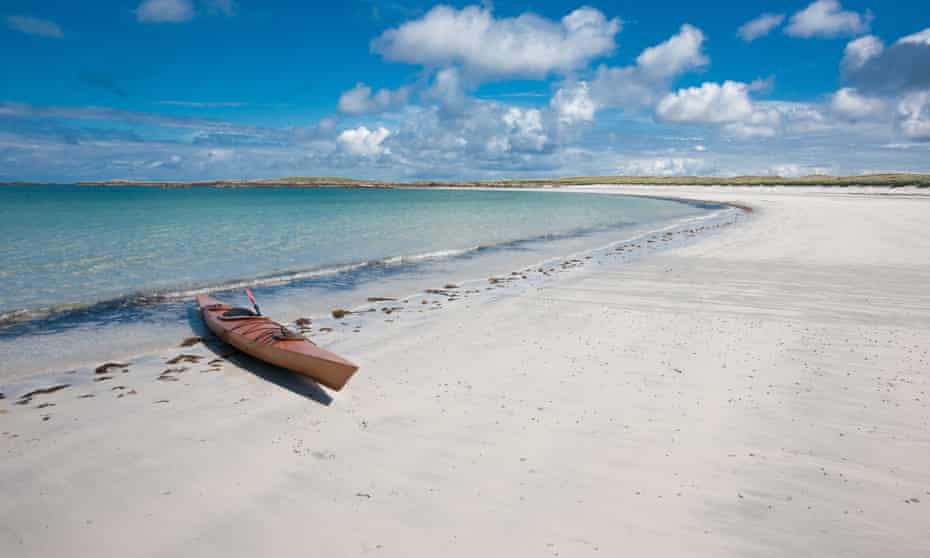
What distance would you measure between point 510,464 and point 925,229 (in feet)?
92.5

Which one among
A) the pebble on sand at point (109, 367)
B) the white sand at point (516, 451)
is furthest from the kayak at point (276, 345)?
the pebble on sand at point (109, 367)

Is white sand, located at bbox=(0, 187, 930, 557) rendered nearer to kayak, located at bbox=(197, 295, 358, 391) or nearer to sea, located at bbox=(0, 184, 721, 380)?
kayak, located at bbox=(197, 295, 358, 391)

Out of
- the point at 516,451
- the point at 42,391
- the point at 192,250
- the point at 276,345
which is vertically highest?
the point at 276,345

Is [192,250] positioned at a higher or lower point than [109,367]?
higher

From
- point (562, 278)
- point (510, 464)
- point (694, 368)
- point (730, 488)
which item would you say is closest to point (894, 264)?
point (562, 278)

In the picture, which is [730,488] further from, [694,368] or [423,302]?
[423,302]

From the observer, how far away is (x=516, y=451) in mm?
5375

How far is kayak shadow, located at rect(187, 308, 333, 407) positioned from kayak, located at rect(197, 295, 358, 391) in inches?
7.7

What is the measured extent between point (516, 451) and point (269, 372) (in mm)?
4445

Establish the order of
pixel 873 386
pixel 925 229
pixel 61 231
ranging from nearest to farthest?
pixel 873 386, pixel 925 229, pixel 61 231

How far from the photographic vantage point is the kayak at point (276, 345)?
679 cm

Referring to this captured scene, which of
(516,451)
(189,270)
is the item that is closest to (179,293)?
(189,270)

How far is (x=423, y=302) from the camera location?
1289 cm

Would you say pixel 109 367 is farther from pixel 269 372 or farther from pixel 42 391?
pixel 269 372
